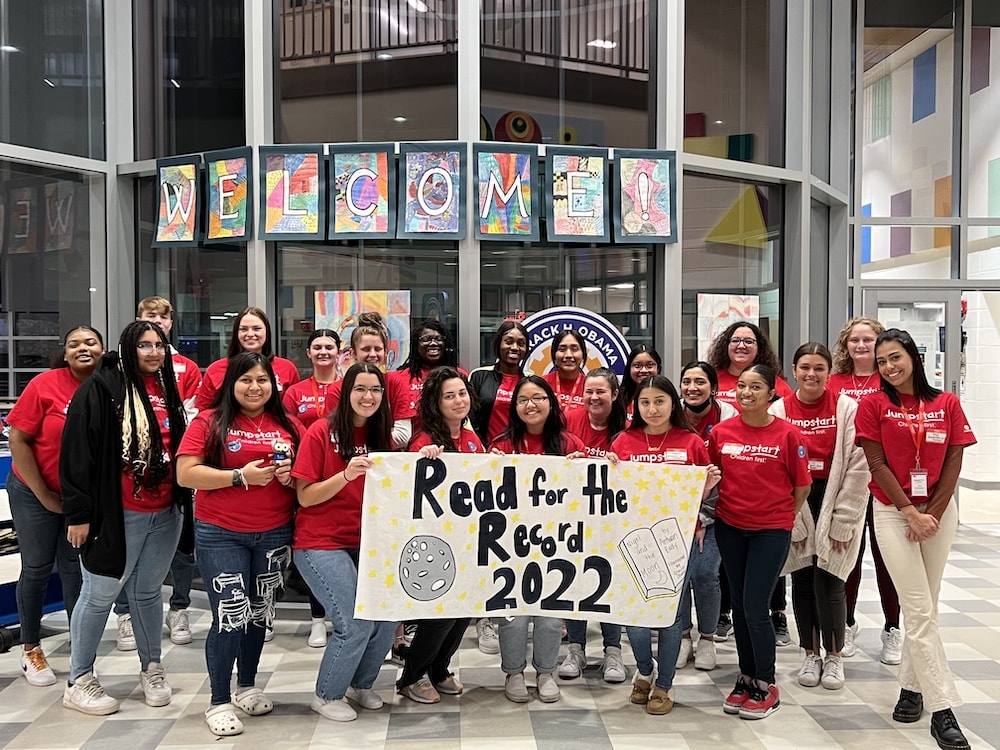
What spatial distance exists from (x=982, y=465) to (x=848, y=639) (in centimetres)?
617

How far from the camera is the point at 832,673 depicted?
12.9ft

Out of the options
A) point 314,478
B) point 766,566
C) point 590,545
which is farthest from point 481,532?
point 766,566

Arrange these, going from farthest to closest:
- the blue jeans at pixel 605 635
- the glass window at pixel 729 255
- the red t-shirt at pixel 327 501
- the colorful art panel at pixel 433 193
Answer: the glass window at pixel 729 255, the colorful art panel at pixel 433 193, the blue jeans at pixel 605 635, the red t-shirt at pixel 327 501

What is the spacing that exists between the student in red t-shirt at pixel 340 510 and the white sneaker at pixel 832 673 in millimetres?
2064

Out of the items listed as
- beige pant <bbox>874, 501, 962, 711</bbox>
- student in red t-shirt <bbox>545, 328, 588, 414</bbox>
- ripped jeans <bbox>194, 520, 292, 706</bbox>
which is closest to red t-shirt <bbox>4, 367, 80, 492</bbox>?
ripped jeans <bbox>194, 520, 292, 706</bbox>

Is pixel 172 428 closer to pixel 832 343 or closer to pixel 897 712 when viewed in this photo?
pixel 897 712

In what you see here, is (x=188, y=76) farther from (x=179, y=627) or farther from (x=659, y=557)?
(x=659, y=557)

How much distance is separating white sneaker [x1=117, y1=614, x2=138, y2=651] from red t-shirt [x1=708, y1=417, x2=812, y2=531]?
3.05 m

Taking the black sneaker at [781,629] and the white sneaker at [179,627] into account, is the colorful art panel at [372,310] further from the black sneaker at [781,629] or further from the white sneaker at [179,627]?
the black sneaker at [781,629]

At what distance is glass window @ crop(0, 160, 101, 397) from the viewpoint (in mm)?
5613

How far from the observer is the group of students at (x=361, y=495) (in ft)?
11.1

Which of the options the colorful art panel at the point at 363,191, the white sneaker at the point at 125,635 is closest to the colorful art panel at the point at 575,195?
the colorful art panel at the point at 363,191

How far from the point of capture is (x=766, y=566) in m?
3.50

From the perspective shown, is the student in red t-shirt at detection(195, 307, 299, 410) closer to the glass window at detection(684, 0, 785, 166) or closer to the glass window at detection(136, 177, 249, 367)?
the glass window at detection(136, 177, 249, 367)
